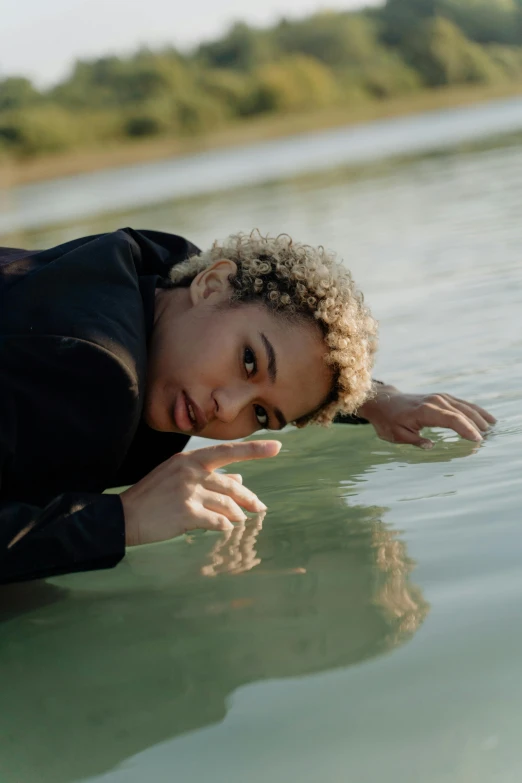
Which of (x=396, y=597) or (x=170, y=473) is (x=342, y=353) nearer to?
(x=170, y=473)

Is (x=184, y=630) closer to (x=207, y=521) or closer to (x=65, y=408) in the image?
(x=207, y=521)

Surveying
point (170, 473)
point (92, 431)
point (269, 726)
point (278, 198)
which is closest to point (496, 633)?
point (269, 726)

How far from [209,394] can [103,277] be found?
0.34 m

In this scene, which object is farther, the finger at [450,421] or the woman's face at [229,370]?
the finger at [450,421]

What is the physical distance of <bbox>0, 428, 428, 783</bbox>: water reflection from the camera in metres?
1.53

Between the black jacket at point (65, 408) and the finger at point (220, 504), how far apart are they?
17 cm

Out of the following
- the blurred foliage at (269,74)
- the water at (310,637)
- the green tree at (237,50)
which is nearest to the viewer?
the water at (310,637)

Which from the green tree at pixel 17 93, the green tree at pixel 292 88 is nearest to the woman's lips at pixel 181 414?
the green tree at pixel 292 88

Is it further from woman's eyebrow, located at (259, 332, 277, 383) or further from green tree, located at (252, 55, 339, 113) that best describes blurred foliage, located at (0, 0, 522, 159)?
woman's eyebrow, located at (259, 332, 277, 383)

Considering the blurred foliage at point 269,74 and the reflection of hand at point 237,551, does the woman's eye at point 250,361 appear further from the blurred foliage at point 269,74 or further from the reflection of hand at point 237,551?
the blurred foliage at point 269,74

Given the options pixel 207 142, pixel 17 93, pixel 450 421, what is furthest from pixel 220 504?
pixel 17 93

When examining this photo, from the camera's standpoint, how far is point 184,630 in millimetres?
1831

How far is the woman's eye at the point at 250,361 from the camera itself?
7.59 ft

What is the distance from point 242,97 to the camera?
54344 mm
